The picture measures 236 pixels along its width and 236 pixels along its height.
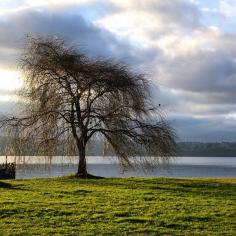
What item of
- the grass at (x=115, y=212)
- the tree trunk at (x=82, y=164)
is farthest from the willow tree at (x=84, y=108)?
the grass at (x=115, y=212)

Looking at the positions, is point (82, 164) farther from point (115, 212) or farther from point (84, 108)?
point (115, 212)

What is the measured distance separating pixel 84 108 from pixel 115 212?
775 inches

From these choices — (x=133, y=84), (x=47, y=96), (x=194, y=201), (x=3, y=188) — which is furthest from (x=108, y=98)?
(x=194, y=201)

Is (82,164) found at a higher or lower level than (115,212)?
higher

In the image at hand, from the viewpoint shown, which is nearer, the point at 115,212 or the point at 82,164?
the point at 115,212

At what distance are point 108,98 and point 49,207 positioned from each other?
61.0 feet

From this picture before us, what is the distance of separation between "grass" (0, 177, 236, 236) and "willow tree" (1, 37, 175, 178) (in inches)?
365

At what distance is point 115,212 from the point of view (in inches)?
707

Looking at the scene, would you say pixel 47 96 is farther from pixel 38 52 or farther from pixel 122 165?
pixel 122 165

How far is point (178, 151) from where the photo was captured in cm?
3634

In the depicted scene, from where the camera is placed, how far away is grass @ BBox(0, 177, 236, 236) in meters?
15.0

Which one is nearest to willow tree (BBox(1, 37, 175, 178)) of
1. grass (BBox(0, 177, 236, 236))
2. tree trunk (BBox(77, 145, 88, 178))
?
tree trunk (BBox(77, 145, 88, 178))

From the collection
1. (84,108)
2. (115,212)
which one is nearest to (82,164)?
(84,108)

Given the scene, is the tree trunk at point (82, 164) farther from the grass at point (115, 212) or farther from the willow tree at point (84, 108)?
the grass at point (115, 212)
